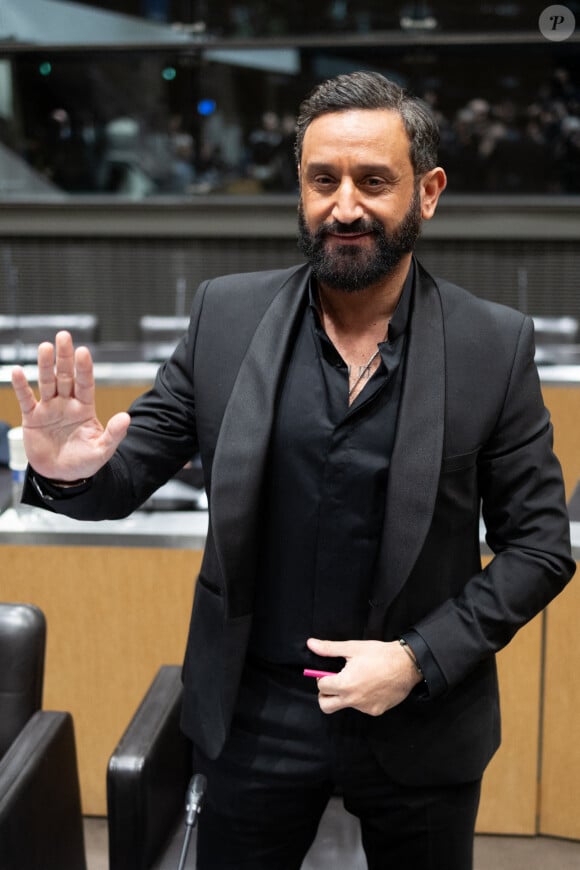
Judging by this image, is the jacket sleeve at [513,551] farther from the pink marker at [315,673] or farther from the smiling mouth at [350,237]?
the smiling mouth at [350,237]

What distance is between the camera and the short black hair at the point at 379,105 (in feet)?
3.96

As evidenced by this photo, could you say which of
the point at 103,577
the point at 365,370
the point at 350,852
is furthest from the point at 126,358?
the point at 365,370

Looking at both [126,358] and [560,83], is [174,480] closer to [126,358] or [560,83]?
[126,358]

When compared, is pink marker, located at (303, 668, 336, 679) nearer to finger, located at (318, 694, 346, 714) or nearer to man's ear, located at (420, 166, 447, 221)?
finger, located at (318, 694, 346, 714)

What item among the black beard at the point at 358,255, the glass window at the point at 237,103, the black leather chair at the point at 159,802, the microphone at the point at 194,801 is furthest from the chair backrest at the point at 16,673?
the glass window at the point at 237,103

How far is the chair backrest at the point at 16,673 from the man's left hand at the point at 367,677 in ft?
2.43

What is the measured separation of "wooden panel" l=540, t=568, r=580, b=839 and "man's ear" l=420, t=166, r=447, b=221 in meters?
1.20

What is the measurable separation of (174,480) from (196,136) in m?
3.82

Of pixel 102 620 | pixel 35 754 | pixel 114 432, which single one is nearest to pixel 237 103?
pixel 102 620

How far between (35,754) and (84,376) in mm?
811

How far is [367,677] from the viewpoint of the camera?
120 centimetres

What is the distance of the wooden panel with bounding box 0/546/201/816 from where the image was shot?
Result: 2330mm

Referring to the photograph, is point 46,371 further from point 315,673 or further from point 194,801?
point 194,801

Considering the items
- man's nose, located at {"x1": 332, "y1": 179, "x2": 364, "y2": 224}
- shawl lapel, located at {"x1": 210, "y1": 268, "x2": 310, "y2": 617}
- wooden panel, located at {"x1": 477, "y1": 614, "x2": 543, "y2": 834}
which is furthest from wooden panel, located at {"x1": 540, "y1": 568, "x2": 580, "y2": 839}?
man's nose, located at {"x1": 332, "y1": 179, "x2": 364, "y2": 224}
